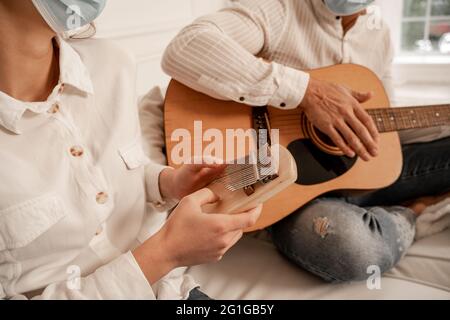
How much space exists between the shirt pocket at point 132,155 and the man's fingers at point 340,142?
45cm

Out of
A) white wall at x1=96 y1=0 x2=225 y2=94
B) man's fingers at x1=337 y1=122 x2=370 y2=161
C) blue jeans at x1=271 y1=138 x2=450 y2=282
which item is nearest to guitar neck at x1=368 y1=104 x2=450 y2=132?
man's fingers at x1=337 y1=122 x2=370 y2=161

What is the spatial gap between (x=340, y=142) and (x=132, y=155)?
49 cm

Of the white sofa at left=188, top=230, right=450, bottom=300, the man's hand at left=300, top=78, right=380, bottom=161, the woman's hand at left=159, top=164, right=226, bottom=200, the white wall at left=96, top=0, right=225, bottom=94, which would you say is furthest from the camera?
the white wall at left=96, top=0, right=225, bottom=94

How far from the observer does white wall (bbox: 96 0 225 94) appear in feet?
3.43

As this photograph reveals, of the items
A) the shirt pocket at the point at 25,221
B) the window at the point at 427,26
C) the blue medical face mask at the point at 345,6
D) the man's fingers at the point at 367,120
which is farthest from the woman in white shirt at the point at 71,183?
the window at the point at 427,26

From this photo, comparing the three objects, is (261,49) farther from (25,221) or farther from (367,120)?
(25,221)

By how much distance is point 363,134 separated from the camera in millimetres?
900

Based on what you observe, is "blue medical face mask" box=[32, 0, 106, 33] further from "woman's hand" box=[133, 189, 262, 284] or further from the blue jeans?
the blue jeans

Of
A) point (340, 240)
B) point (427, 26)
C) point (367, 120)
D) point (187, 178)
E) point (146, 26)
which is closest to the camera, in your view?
point (187, 178)

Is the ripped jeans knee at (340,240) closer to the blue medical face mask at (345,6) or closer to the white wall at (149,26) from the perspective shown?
the blue medical face mask at (345,6)

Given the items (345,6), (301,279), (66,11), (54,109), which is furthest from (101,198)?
(345,6)

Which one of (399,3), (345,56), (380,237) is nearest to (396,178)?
(380,237)

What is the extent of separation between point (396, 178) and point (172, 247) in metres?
0.70

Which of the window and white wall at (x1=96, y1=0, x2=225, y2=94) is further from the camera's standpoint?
the window
